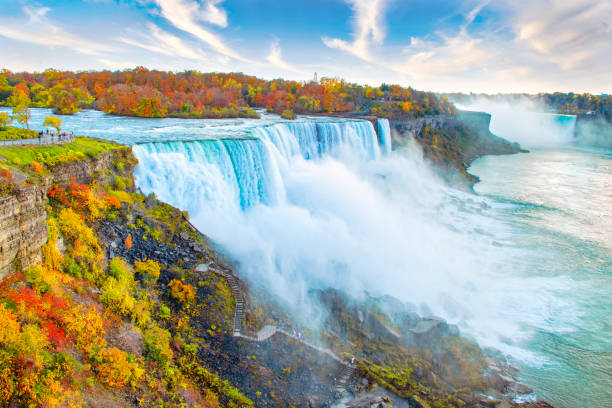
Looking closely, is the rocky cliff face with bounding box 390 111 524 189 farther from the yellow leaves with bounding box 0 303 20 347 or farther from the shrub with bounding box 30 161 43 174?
the yellow leaves with bounding box 0 303 20 347

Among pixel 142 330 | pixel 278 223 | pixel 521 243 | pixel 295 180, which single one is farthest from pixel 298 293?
pixel 521 243

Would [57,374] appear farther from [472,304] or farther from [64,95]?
[64,95]

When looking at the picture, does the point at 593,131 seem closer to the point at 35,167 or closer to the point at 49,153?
the point at 49,153

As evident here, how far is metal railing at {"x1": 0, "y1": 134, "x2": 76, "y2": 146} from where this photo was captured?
12340mm

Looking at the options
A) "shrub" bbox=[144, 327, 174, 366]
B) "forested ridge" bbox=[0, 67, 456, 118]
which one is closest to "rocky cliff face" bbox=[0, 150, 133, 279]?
"shrub" bbox=[144, 327, 174, 366]

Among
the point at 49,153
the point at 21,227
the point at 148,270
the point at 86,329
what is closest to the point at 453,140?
the point at 148,270

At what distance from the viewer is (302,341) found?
11875 mm

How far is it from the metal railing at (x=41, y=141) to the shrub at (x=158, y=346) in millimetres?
8410

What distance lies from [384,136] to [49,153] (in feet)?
123

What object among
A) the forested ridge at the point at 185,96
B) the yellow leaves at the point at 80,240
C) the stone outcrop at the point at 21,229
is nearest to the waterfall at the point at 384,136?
the forested ridge at the point at 185,96

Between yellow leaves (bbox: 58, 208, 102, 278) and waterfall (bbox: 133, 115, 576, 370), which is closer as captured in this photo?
yellow leaves (bbox: 58, 208, 102, 278)

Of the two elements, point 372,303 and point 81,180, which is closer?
point 81,180

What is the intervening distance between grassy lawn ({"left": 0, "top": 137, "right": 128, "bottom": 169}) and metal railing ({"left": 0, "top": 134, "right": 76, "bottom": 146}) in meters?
0.29

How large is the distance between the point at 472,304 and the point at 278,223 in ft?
34.8
